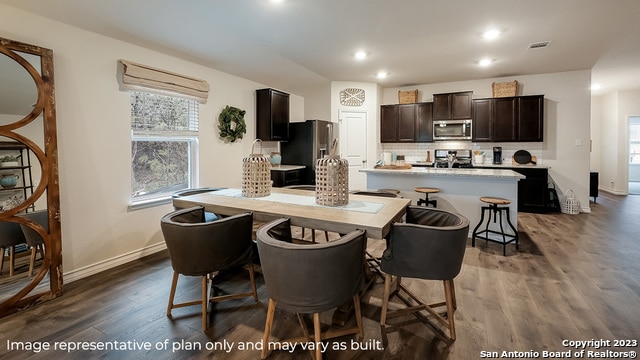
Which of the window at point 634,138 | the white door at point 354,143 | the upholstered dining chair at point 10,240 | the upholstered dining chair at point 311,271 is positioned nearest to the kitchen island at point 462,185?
the white door at point 354,143

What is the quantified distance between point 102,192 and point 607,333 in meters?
4.37

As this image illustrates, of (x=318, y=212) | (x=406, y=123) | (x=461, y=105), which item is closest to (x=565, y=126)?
(x=461, y=105)

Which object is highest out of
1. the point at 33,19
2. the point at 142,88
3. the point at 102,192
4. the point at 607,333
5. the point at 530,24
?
the point at 530,24

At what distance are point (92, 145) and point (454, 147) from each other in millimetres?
6055

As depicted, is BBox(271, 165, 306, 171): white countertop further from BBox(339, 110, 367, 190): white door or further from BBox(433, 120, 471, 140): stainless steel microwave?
→ BBox(433, 120, 471, 140): stainless steel microwave

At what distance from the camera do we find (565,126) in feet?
18.4

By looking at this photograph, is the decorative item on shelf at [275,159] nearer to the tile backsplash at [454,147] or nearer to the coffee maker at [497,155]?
the tile backsplash at [454,147]

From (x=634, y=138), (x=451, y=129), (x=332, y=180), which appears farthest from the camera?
(x=634, y=138)

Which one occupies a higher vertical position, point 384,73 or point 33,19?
point 384,73

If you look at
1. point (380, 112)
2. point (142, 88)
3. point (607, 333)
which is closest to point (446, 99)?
point (380, 112)

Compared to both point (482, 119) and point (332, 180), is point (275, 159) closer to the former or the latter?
point (332, 180)

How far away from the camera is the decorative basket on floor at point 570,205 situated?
215 inches

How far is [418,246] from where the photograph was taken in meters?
1.83

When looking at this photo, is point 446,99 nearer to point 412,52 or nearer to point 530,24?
point 412,52
